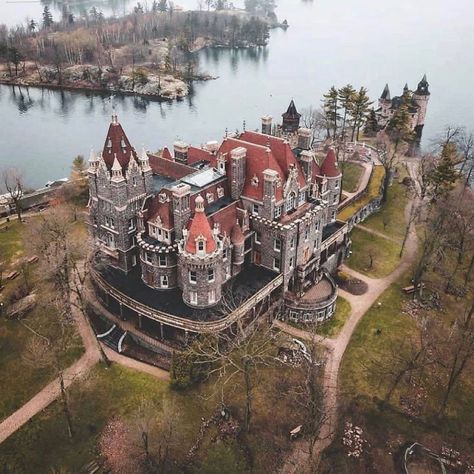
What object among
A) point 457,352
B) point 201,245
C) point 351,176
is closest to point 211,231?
point 201,245

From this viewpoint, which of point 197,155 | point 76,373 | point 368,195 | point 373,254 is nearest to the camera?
point 76,373

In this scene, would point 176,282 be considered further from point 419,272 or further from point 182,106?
point 182,106

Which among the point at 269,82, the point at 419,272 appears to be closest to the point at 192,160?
the point at 419,272

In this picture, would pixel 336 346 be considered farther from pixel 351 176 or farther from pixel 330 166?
pixel 351 176

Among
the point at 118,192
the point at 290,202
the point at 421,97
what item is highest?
the point at 118,192

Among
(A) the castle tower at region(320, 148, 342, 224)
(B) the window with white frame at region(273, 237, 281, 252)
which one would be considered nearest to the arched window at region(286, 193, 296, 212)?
(B) the window with white frame at region(273, 237, 281, 252)

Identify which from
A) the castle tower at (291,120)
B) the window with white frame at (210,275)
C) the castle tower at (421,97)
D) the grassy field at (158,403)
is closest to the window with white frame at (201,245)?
the window with white frame at (210,275)

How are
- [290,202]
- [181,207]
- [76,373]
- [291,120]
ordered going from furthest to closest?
1. [291,120]
2. [290,202]
3. [181,207]
4. [76,373]
